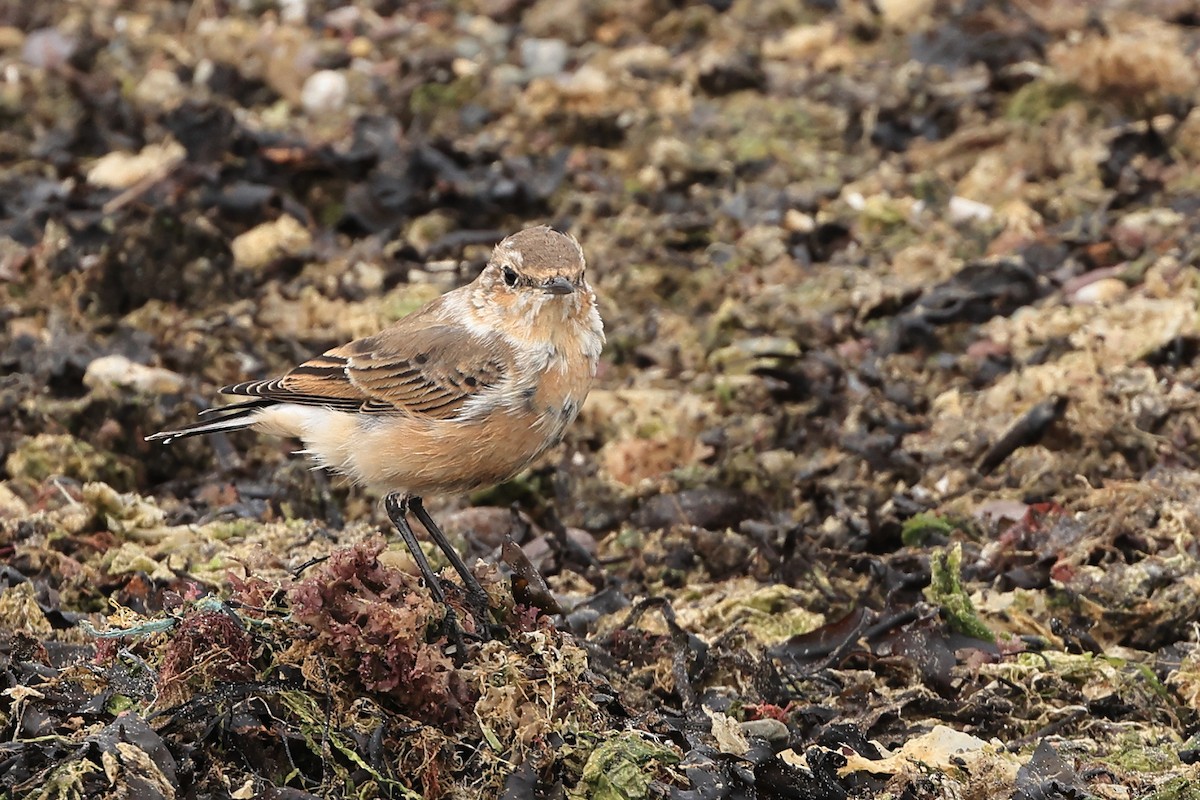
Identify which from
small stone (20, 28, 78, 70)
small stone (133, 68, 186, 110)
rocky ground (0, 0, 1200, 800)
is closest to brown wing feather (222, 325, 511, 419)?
rocky ground (0, 0, 1200, 800)

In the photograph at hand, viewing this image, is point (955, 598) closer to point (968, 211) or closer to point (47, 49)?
point (968, 211)

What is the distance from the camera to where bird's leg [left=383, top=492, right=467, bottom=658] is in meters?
5.47

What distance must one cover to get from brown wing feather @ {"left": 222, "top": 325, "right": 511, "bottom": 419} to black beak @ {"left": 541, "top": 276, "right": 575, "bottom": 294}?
0.99 ft

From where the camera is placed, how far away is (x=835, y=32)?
13.2 m

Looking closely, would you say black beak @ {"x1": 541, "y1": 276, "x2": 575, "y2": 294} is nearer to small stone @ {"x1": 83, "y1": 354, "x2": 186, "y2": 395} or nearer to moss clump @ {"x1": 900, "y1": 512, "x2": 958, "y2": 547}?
moss clump @ {"x1": 900, "y1": 512, "x2": 958, "y2": 547}

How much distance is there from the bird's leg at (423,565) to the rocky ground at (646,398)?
10cm

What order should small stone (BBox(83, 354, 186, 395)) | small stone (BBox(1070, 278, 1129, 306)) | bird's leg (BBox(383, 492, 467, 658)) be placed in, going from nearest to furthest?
bird's leg (BBox(383, 492, 467, 658)), small stone (BBox(83, 354, 186, 395)), small stone (BBox(1070, 278, 1129, 306))

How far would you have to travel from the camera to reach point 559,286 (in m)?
6.66

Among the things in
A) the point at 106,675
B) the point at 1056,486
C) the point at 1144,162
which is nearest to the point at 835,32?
the point at 1144,162

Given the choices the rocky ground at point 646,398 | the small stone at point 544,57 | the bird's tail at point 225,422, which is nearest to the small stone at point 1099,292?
the rocky ground at point 646,398

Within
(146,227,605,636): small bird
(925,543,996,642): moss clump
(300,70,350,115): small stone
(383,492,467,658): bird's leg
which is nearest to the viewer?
(383,492,467,658): bird's leg

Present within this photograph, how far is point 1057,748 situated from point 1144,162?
6268mm

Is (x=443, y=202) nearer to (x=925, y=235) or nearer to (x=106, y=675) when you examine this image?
(x=925, y=235)

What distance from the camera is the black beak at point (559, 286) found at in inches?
262
